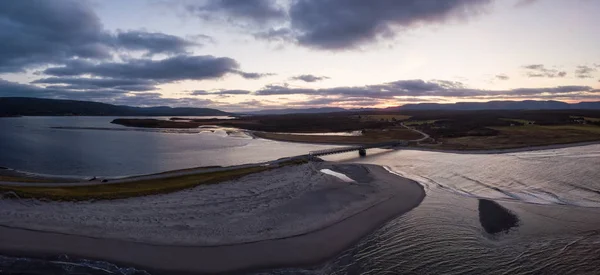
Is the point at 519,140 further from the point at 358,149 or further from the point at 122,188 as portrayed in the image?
the point at 122,188

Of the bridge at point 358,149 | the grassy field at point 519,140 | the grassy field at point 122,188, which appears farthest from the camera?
the grassy field at point 519,140

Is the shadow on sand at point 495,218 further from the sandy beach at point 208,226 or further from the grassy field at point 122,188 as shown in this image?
the grassy field at point 122,188

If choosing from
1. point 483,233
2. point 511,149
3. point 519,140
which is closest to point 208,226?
point 483,233

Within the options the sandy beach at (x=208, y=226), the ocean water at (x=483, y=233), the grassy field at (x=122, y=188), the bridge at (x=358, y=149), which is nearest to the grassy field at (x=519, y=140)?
the bridge at (x=358, y=149)

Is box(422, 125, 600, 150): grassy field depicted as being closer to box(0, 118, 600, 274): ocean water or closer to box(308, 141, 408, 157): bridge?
box(308, 141, 408, 157): bridge

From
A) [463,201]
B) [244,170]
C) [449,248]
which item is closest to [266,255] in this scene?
[449,248]

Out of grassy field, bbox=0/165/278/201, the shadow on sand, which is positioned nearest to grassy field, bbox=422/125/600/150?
the shadow on sand
